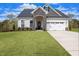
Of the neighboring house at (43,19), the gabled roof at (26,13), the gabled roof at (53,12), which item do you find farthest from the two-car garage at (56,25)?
the gabled roof at (26,13)

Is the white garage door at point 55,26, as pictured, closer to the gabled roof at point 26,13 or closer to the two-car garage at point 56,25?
the two-car garage at point 56,25

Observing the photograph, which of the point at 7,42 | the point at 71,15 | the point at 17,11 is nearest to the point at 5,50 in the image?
the point at 7,42

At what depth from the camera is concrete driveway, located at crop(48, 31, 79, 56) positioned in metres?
8.45

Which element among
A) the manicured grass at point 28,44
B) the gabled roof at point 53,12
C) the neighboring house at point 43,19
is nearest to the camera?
the manicured grass at point 28,44

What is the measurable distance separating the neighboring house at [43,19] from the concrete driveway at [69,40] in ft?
0.33

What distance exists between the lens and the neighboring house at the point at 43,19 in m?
8.59

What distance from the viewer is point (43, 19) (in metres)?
8.77

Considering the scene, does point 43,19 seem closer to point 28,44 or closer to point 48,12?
point 48,12

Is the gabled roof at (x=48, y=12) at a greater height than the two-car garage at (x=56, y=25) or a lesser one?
greater

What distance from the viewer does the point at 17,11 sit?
8.44m

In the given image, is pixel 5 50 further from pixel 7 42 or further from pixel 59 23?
pixel 59 23

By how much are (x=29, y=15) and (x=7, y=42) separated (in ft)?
2.14

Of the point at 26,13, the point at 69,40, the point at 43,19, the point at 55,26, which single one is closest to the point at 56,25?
the point at 55,26

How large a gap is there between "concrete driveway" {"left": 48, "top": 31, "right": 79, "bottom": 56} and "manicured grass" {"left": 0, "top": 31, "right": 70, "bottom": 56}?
5.0 inches
